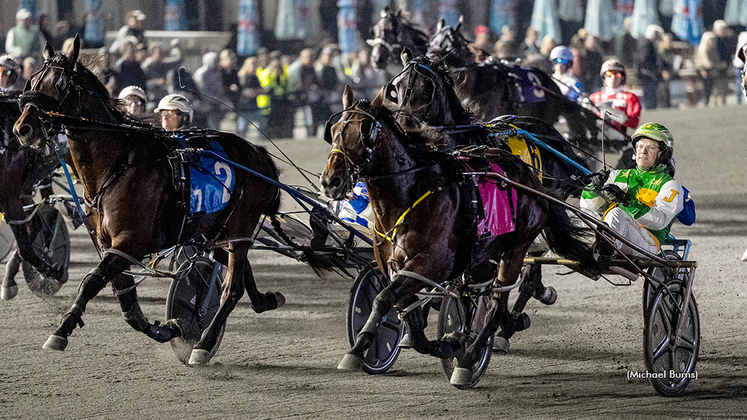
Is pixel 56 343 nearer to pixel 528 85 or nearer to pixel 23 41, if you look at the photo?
pixel 528 85

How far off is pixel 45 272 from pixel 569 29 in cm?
1673

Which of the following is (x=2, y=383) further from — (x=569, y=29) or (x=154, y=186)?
(x=569, y=29)

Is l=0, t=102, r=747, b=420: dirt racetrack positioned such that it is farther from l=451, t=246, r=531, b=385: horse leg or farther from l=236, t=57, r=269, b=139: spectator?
l=236, t=57, r=269, b=139: spectator

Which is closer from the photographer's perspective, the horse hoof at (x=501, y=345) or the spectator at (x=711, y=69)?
the horse hoof at (x=501, y=345)

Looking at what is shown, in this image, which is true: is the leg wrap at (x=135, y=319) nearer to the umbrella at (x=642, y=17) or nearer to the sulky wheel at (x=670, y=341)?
the sulky wheel at (x=670, y=341)

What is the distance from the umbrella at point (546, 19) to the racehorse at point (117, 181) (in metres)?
15.1

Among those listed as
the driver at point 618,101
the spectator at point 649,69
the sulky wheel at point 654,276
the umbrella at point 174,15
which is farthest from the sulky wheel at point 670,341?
the umbrella at point 174,15

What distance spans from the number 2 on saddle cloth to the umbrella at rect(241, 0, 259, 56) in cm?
1568

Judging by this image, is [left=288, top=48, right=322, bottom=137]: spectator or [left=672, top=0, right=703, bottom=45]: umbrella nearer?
[left=288, top=48, right=322, bottom=137]: spectator

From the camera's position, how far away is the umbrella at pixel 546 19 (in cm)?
1991

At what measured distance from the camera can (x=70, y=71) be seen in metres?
5.34

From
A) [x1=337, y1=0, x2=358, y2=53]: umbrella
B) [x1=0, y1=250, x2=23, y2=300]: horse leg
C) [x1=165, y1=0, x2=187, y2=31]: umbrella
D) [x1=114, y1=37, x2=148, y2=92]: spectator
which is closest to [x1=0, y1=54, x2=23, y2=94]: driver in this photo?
[x1=0, y1=250, x2=23, y2=300]: horse leg

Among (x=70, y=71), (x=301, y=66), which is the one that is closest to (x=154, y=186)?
(x=70, y=71)

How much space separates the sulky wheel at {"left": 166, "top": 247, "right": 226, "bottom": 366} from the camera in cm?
600
